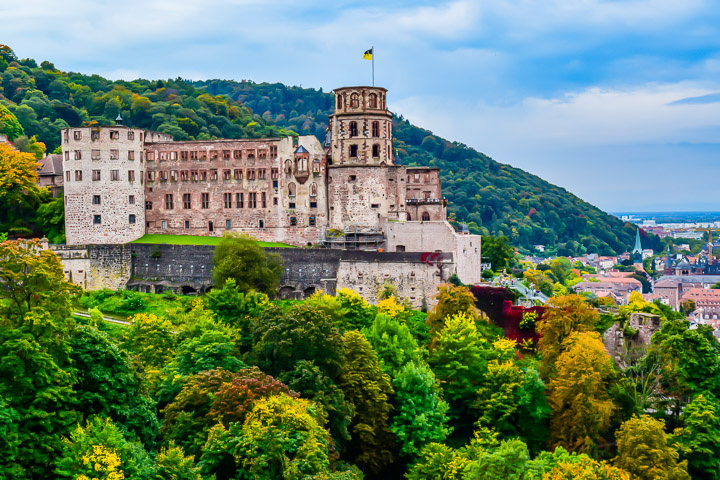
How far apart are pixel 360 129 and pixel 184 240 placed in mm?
17377

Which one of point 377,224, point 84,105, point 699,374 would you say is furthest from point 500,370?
point 84,105

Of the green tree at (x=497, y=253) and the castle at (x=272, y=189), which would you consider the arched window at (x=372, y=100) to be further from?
the green tree at (x=497, y=253)

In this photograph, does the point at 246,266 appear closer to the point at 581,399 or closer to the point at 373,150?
the point at 373,150

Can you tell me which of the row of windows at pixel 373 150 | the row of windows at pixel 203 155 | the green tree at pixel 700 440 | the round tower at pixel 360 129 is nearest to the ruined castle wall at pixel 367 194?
the round tower at pixel 360 129

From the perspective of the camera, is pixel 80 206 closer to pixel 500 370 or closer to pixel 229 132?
pixel 500 370

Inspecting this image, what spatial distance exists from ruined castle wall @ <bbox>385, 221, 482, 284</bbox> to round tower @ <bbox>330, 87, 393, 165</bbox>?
6.53 m

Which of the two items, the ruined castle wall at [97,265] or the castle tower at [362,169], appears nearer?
the ruined castle wall at [97,265]

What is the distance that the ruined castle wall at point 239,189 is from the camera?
75.9 metres

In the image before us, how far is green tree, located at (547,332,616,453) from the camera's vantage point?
163 feet

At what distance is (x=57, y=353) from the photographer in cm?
3225

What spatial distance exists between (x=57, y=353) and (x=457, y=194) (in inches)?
6674

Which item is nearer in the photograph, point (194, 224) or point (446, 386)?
point (446, 386)

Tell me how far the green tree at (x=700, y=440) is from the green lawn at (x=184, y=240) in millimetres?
36024

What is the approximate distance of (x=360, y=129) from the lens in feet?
243
